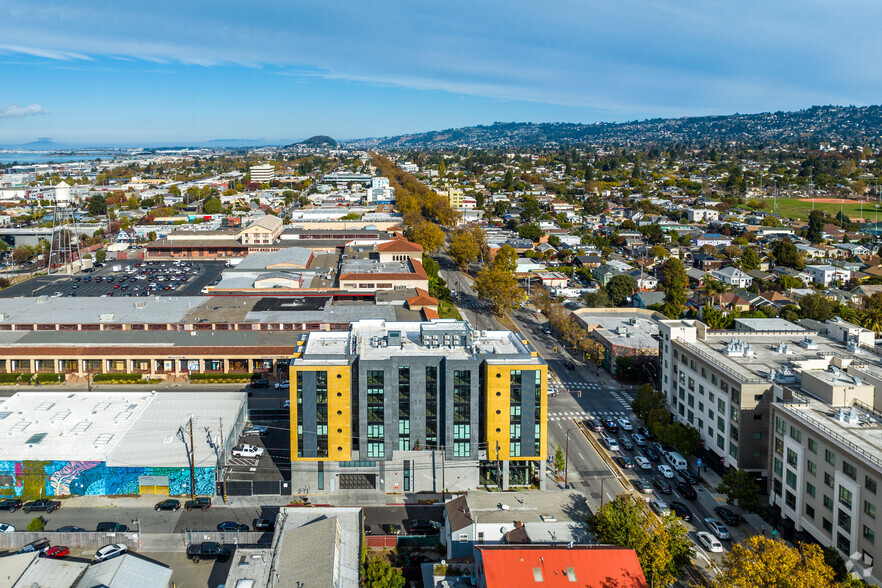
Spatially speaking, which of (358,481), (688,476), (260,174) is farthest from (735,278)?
(260,174)

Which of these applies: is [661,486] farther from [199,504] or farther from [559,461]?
[199,504]

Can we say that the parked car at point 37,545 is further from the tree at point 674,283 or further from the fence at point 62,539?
the tree at point 674,283

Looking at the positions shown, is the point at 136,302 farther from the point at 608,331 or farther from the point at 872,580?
the point at 872,580

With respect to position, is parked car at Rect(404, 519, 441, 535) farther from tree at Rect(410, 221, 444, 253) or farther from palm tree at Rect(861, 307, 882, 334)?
tree at Rect(410, 221, 444, 253)

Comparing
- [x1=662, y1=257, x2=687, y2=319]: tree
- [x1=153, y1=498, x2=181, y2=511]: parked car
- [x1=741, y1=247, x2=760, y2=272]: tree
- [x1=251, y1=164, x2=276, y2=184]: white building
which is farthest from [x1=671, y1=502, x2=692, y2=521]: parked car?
[x1=251, y1=164, x2=276, y2=184]: white building

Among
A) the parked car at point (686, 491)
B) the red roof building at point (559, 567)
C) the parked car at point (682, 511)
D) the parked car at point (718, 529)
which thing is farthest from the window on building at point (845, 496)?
the red roof building at point (559, 567)

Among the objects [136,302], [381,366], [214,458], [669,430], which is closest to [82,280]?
[136,302]
